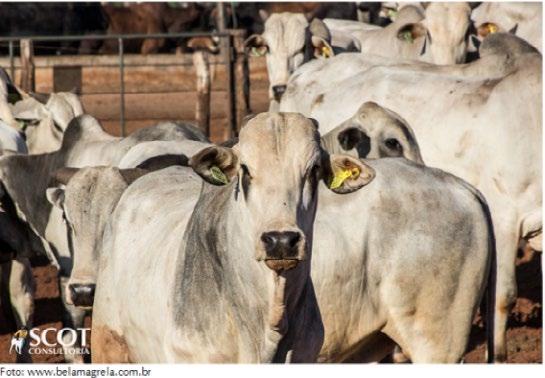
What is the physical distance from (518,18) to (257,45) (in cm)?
273

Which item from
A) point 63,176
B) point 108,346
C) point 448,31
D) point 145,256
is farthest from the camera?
point 448,31

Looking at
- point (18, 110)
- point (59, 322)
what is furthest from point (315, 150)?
point (18, 110)

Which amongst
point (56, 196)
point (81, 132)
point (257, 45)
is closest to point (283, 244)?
point (56, 196)

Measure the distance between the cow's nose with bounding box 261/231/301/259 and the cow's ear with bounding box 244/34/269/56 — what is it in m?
10.1

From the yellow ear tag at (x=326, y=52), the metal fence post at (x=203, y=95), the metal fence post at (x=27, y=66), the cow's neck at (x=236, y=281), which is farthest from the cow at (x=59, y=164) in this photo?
the metal fence post at (x=27, y=66)

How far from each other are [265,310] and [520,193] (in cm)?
433

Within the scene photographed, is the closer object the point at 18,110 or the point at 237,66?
the point at 18,110

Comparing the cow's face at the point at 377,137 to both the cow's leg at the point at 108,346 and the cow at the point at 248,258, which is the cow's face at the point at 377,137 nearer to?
the cow's leg at the point at 108,346

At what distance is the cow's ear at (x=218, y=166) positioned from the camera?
20.9 ft

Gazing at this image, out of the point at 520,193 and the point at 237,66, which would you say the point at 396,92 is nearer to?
the point at 520,193

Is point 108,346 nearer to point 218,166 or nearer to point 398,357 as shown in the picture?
point 218,166

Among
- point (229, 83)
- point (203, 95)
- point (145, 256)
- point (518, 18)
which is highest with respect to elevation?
point (518, 18)

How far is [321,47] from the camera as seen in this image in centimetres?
1574

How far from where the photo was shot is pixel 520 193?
34.1 ft
